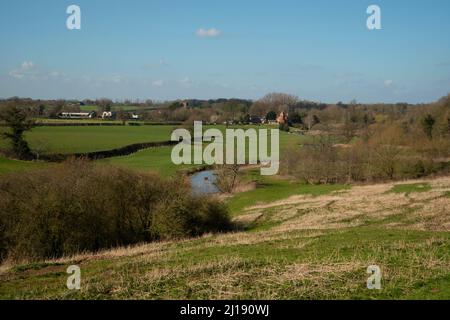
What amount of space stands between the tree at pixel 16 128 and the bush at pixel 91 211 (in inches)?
1623

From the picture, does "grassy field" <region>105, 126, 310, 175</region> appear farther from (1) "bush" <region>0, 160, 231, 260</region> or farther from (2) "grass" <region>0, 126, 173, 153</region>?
(1) "bush" <region>0, 160, 231, 260</region>

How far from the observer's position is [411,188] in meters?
39.6

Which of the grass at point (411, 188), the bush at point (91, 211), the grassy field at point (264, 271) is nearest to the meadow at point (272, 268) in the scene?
the grassy field at point (264, 271)

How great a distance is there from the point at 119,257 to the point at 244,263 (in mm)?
6803

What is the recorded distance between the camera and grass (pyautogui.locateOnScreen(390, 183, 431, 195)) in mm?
38344

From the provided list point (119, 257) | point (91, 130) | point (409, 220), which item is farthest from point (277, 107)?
point (119, 257)

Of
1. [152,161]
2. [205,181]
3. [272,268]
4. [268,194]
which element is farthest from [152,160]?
[272,268]

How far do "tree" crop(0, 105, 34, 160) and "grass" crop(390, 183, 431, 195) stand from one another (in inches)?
2125

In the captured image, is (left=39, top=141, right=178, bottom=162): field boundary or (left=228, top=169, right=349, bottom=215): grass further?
(left=39, top=141, right=178, bottom=162): field boundary

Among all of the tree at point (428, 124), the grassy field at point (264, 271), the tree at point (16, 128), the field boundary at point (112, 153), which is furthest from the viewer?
the tree at point (428, 124)

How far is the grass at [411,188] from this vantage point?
3834 centimetres

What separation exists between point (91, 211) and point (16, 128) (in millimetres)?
49418

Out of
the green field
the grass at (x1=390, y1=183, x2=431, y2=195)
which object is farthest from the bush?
the green field

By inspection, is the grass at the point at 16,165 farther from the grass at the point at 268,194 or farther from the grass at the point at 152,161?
the grass at the point at 268,194
